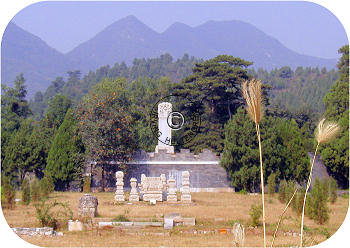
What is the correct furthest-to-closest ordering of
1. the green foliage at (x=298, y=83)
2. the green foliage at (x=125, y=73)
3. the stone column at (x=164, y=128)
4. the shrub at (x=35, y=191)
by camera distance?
1. the green foliage at (x=298, y=83)
2. the green foliage at (x=125, y=73)
3. the stone column at (x=164, y=128)
4. the shrub at (x=35, y=191)

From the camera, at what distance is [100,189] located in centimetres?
1739

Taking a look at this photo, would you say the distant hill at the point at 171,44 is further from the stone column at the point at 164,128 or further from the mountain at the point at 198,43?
the stone column at the point at 164,128

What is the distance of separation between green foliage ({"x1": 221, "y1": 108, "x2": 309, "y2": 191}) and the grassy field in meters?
1.68

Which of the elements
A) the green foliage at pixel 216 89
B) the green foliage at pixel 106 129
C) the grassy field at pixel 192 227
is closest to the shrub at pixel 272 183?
the grassy field at pixel 192 227

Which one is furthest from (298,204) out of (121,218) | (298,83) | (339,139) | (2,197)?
(298,83)

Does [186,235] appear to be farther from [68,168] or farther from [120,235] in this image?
[68,168]

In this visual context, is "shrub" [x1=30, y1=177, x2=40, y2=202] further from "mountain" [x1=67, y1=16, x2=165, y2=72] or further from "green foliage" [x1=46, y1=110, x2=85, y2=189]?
"mountain" [x1=67, y1=16, x2=165, y2=72]

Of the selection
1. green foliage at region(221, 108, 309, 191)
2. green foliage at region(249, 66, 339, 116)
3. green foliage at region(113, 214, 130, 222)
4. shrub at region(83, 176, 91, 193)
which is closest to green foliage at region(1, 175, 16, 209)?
green foliage at region(113, 214, 130, 222)

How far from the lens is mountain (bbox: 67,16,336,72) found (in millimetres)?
18125

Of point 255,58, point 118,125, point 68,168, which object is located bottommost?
point 68,168

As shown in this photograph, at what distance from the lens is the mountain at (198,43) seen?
18.1 meters

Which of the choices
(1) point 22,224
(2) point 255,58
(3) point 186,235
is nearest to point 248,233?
(3) point 186,235

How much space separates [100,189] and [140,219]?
241 inches

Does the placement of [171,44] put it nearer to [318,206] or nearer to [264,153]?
[264,153]
